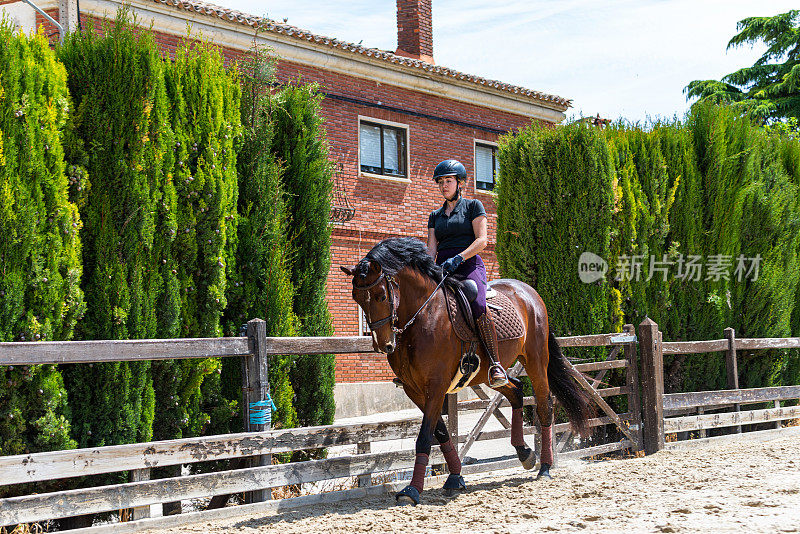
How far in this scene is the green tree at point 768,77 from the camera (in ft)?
109

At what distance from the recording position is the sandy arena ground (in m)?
5.67

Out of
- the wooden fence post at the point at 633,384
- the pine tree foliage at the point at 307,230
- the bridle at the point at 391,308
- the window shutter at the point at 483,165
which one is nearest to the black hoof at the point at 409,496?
the bridle at the point at 391,308

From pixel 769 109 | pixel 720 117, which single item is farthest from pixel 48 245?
pixel 769 109

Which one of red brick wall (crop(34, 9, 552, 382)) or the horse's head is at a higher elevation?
red brick wall (crop(34, 9, 552, 382))

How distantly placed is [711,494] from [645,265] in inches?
214

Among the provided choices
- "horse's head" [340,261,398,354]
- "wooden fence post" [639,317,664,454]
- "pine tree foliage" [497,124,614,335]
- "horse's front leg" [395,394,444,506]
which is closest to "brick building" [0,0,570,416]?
"pine tree foliage" [497,124,614,335]

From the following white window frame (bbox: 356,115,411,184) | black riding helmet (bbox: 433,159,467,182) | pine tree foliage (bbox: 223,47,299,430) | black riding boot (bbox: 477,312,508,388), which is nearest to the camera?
black riding boot (bbox: 477,312,508,388)

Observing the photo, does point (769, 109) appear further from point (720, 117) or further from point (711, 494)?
point (711, 494)

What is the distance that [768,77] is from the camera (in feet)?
116

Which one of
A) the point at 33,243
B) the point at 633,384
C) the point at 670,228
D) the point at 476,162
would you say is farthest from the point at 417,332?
Result: the point at 476,162

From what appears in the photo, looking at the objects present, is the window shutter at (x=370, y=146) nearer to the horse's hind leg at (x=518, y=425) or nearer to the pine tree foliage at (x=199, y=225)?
the pine tree foliage at (x=199, y=225)

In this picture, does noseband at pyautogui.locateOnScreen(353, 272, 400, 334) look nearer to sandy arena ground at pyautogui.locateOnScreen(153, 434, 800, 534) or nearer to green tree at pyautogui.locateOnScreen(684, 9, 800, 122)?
sandy arena ground at pyautogui.locateOnScreen(153, 434, 800, 534)

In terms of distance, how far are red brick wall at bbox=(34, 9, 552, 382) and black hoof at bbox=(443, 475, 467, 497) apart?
10.2 metres

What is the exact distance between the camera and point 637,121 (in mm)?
12352
